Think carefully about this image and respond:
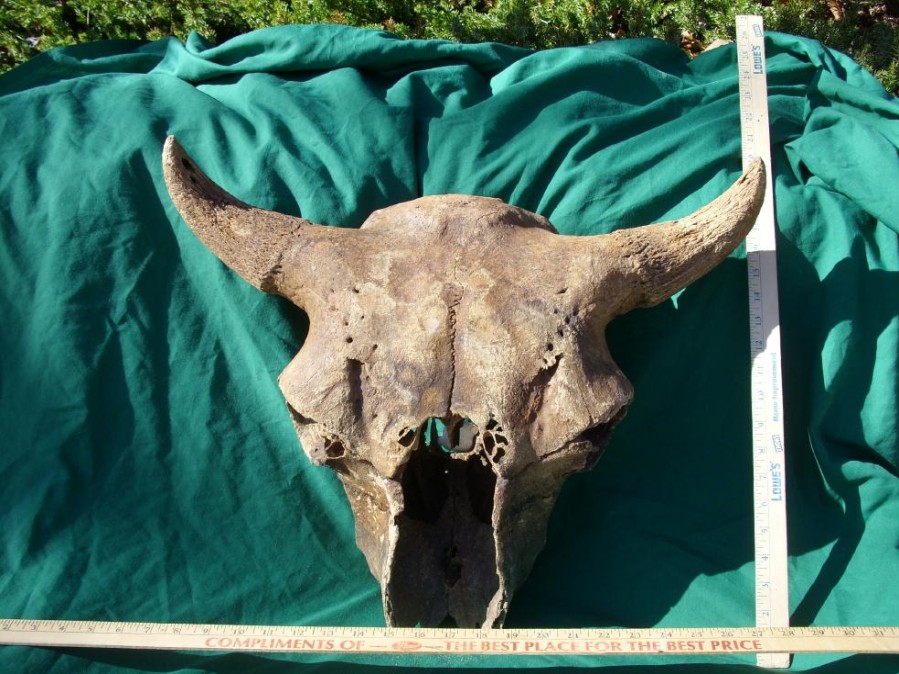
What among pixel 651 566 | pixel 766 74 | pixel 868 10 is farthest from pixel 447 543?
pixel 868 10

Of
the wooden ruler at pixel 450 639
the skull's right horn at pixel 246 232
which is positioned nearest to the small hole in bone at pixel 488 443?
the wooden ruler at pixel 450 639

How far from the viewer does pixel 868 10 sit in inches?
174

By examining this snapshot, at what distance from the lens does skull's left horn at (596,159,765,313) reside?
2.30m

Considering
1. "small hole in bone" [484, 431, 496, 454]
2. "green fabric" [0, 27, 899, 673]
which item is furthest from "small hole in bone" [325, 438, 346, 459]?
"green fabric" [0, 27, 899, 673]

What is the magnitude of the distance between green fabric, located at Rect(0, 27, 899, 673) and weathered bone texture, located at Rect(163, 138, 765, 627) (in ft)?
1.38

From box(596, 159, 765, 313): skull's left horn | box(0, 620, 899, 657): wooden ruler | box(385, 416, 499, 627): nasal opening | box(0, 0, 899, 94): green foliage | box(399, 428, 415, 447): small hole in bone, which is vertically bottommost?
box(0, 620, 899, 657): wooden ruler

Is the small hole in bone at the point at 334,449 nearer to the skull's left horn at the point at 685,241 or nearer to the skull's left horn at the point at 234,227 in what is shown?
the skull's left horn at the point at 234,227

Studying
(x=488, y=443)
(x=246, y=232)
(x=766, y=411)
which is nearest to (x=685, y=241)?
(x=766, y=411)

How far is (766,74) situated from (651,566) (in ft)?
6.89

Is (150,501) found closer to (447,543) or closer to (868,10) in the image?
(447,543)

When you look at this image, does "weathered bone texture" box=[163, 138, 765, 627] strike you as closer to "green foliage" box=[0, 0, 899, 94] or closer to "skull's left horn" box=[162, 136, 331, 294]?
"skull's left horn" box=[162, 136, 331, 294]

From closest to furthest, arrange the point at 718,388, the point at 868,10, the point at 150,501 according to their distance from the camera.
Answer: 1. the point at 150,501
2. the point at 718,388
3. the point at 868,10

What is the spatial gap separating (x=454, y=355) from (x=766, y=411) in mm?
1308

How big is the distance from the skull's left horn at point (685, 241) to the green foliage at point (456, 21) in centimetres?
194
